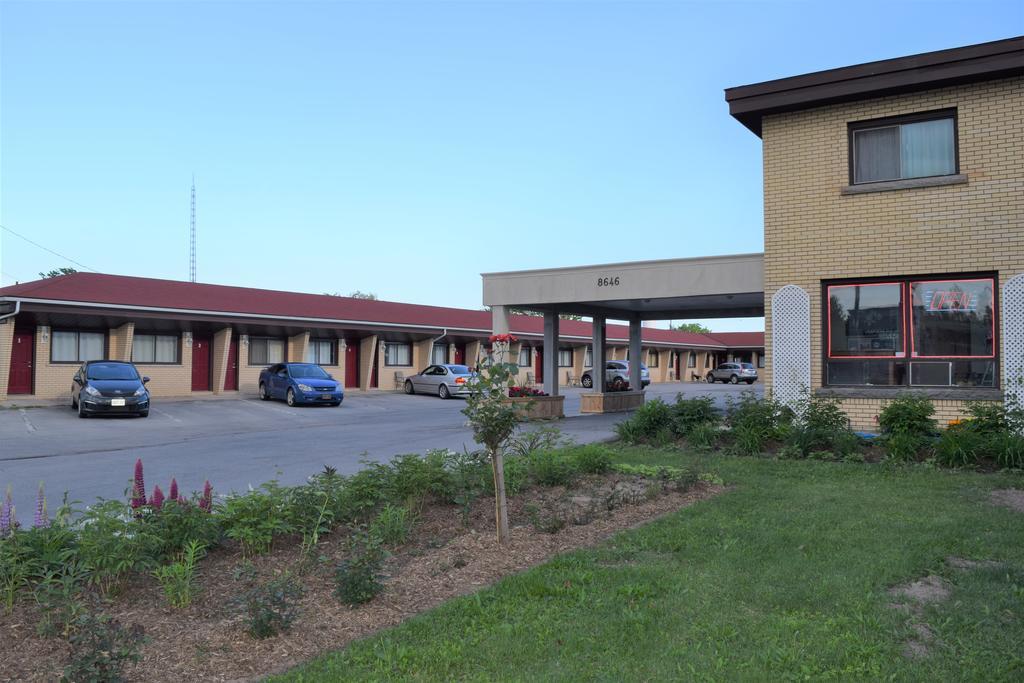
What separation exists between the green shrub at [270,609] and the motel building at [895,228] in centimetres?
1106

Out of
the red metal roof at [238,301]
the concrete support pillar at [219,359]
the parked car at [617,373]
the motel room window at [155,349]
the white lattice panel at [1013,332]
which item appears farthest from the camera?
the parked car at [617,373]

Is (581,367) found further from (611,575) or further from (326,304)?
→ (611,575)

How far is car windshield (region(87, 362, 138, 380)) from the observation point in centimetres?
2295

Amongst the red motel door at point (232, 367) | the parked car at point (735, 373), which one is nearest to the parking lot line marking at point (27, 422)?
the red motel door at point (232, 367)

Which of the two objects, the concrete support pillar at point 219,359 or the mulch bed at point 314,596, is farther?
the concrete support pillar at point 219,359

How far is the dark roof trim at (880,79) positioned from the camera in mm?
12375

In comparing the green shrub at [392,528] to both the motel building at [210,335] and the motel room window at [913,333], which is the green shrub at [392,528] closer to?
the motel room window at [913,333]

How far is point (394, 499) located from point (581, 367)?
43.8m

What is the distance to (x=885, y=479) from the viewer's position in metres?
9.85

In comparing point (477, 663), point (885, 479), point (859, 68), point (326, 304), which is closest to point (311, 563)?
point (477, 663)

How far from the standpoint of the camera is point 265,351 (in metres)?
33.5

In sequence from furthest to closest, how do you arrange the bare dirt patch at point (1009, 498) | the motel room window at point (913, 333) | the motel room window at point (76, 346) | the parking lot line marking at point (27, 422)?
the motel room window at point (76, 346)
the parking lot line marking at point (27, 422)
the motel room window at point (913, 333)
the bare dirt patch at point (1009, 498)

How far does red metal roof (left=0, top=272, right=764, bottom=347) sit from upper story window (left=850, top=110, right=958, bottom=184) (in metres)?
23.1

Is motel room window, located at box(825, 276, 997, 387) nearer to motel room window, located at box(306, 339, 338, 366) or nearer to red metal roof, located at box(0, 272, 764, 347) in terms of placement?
red metal roof, located at box(0, 272, 764, 347)
